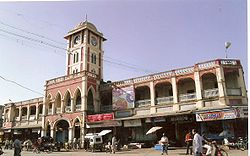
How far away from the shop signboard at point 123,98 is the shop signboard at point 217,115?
8.26m

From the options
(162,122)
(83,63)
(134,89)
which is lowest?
(162,122)

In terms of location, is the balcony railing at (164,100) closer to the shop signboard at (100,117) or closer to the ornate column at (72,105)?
the shop signboard at (100,117)

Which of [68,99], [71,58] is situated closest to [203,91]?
[68,99]

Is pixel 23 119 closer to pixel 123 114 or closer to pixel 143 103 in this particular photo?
pixel 123 114

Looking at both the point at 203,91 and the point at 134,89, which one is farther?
the point at 134,89

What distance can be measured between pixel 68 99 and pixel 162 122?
13737mm

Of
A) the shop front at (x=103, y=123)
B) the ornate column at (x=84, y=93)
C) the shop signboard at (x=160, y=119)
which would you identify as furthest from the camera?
the ornate column at (x=84, y=93)

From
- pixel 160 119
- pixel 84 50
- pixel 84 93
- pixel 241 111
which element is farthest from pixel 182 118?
pixel 84 50

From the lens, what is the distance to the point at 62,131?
3212cm

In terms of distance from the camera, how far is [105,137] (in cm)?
2911

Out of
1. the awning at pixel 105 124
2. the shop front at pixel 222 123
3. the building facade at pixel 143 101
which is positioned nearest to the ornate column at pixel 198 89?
the building facade at pixel 143 101

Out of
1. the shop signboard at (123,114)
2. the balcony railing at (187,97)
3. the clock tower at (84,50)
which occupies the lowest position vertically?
the shop signboard at (123,114)

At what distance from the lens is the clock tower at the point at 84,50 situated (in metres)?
37.0

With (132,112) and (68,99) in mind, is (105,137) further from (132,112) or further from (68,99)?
(68,99)
